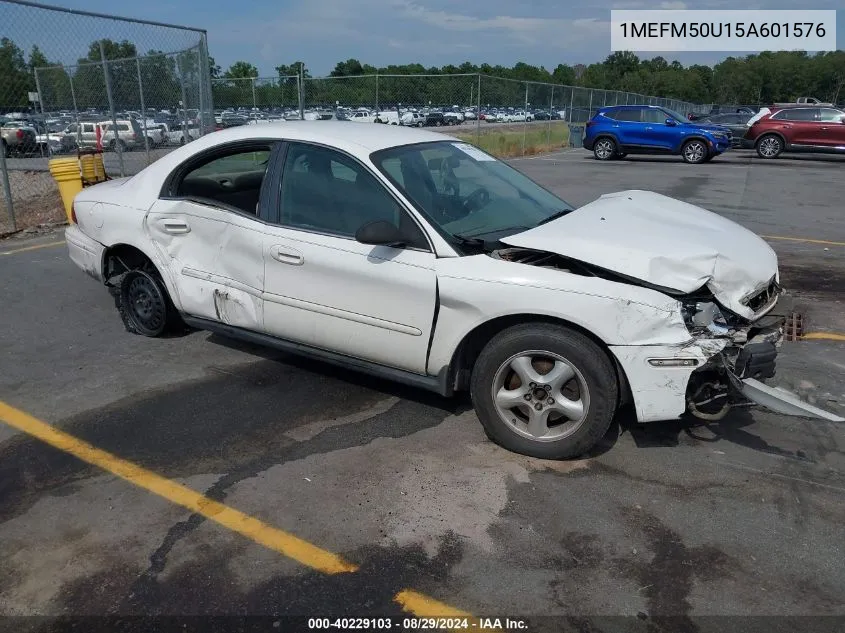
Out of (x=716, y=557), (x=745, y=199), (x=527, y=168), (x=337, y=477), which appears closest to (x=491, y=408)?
(x=337, y=477)

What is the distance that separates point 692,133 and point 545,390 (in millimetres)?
20294

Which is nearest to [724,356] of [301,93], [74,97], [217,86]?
[74,97]

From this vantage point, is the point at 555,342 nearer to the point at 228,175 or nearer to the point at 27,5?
the point at 228,175

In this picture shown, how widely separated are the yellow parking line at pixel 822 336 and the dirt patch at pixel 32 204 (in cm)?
953

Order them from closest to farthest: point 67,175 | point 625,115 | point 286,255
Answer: point 286,255 < point 67,175 < point 625,115

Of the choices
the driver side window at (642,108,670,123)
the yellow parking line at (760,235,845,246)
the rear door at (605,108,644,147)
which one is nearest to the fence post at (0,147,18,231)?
the yellow parking line at (760,235,845,246)

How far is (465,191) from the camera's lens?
4.10 metres

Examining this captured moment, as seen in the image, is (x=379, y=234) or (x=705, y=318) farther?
(x=379, y=234)

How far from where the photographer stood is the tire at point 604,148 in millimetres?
21859

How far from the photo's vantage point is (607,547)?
2.82m

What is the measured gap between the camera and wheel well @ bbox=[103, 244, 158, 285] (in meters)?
4.92

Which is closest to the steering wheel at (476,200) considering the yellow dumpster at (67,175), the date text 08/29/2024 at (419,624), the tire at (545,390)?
the tire at (545,390)

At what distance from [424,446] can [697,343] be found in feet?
4.89

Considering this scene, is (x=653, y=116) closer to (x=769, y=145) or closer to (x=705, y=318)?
(x=769, y=145)
